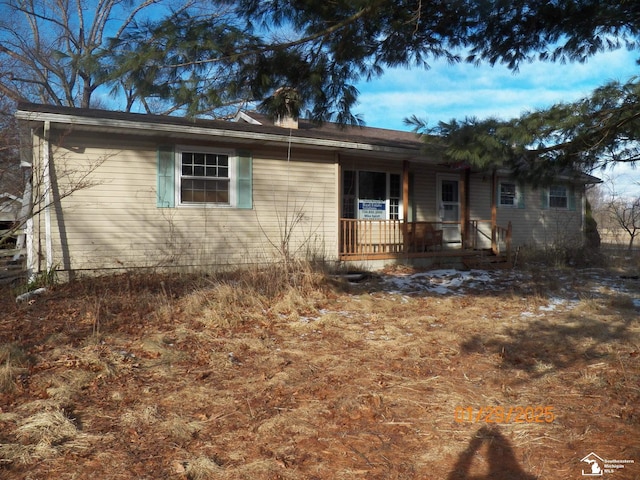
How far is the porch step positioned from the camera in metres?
12.5

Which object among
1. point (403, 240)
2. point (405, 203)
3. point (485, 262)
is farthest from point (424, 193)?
point (485, 262)

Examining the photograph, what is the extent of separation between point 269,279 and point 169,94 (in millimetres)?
3532

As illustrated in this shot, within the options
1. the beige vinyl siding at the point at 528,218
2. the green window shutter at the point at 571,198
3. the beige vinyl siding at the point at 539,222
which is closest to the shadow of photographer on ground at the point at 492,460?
the beige vinyl siding at the point at 528,218

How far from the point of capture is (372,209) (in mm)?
12898

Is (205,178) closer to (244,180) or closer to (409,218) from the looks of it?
(244,180)

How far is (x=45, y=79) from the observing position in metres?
20.8

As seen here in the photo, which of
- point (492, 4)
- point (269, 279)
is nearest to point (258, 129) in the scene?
point (269, 279)

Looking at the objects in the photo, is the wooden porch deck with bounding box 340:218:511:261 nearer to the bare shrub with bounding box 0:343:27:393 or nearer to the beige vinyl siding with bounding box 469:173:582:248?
the beige vinyl siding with bounding box 469:173:582:248

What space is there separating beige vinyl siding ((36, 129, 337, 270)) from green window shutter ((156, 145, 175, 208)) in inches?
4.0

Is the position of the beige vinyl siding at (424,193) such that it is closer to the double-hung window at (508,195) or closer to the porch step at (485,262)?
the porch step at (485,262)

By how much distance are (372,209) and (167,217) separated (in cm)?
557

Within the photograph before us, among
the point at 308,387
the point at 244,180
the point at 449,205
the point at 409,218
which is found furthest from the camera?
the point at 449,205
